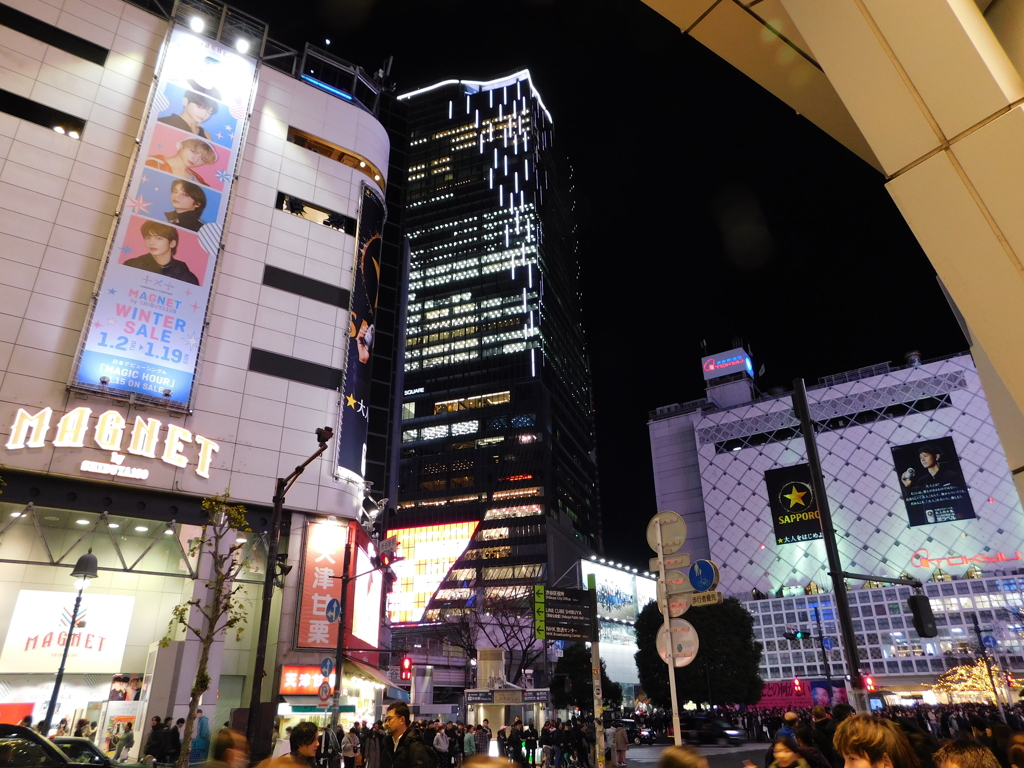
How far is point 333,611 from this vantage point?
77.8 feet

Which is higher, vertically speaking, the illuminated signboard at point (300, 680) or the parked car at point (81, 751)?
the illuminated signboard at point (300, 680)

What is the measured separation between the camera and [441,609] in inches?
3620

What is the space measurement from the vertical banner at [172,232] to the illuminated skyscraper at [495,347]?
78410 millimetres

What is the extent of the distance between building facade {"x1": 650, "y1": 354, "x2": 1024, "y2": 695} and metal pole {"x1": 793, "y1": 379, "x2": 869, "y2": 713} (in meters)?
63.2

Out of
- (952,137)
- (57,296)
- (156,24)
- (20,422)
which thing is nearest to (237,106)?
(156,24)

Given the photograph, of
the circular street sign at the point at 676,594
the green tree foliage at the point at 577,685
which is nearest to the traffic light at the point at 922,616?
the circular street sign at the point at 676,594

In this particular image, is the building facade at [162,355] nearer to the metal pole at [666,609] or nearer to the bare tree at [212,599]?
the bare tree at [212,599]

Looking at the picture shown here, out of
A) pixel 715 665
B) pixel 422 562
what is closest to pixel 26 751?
pixel 715 665

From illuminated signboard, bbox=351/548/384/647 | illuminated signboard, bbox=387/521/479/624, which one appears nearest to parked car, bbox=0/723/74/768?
illuminated signboard, bbox=351/548/384/647

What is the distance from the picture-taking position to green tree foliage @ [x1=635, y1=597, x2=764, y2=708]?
1817 inches

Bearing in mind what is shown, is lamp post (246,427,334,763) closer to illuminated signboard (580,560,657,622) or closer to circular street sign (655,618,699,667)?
circular street sign (655,618,699,667)

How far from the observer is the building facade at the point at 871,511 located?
67188 mm

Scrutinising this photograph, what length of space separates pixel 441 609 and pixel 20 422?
78.4 meters

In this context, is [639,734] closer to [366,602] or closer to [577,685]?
[577,685]
